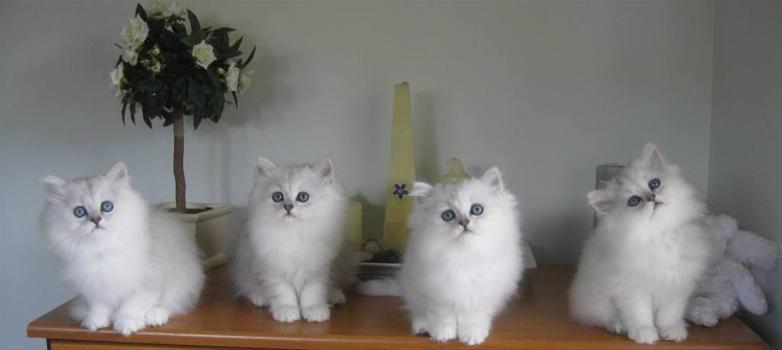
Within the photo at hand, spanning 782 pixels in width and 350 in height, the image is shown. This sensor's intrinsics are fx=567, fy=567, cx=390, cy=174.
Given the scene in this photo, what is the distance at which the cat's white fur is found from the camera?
1064mm

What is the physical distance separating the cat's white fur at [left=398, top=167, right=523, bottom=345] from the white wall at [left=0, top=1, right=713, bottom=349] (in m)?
0.57

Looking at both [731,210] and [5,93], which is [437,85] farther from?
[5,93]

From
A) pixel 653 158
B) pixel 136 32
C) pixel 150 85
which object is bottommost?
pixel 653 158

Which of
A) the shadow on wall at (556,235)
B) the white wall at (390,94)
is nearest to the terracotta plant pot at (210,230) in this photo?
the white wall at (390,94)

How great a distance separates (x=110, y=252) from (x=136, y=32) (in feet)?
1.86

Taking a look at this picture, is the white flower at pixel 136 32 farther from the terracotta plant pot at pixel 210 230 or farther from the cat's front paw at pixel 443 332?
the cat's front paw at pixel 443 332

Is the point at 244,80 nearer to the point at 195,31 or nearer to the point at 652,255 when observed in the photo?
the point at 195,31

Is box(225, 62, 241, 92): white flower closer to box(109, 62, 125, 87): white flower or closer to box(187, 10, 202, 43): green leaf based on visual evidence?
box(187, 10, 202, 43): green leaf

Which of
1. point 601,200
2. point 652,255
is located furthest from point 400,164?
point 652,255

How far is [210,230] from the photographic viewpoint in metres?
1.54

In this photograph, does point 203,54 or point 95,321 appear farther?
point 203,54

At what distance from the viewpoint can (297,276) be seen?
1224 millimetres

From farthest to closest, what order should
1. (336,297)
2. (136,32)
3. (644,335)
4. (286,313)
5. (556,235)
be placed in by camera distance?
(556,235)
(136,32)
(336,297)
(286,313)
(644,335)

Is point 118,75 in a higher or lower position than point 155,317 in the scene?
higher
